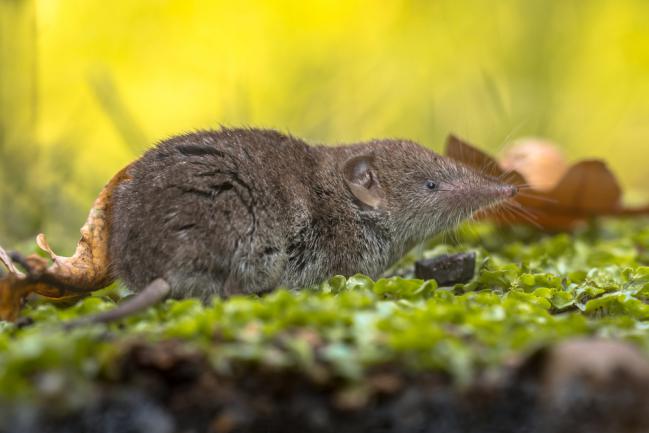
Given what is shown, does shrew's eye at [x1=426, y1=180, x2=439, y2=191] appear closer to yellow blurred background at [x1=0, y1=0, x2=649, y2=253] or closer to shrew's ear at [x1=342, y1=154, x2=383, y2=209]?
shrew's ear at [x1=342, y1=154, x2=383, y2=209]

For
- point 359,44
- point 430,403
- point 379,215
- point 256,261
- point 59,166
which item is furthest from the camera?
point 359,44

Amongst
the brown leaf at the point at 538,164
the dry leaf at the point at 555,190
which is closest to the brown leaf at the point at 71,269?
the dry leaf at the point at 555,190

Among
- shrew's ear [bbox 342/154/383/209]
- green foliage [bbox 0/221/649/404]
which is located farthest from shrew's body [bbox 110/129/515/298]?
green foliage [bbox 0/221/649/404]

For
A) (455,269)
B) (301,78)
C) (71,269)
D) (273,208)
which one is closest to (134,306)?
(71,269)

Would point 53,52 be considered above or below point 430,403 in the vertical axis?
above

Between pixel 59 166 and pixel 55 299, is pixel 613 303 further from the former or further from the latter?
pixel 59 166

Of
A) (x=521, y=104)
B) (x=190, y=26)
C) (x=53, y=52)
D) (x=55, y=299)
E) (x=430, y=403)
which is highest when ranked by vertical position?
(x=190, y=26)

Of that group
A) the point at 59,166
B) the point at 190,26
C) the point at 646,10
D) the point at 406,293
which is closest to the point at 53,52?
the point at 190,26
